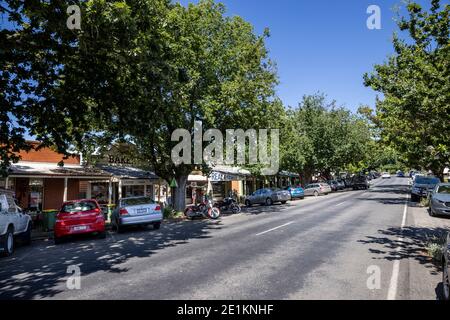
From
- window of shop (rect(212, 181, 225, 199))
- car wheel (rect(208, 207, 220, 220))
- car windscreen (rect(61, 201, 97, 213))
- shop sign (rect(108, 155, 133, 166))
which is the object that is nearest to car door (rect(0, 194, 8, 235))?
car windscreen (rect(61, 201, 97, 213))

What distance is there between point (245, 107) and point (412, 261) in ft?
43.8

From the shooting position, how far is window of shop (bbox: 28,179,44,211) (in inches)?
790

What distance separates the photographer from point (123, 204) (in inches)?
566

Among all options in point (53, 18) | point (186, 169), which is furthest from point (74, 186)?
point (53, 18)

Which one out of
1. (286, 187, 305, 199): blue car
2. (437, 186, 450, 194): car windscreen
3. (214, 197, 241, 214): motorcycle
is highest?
(437, 186, 450, 194): car windscreen

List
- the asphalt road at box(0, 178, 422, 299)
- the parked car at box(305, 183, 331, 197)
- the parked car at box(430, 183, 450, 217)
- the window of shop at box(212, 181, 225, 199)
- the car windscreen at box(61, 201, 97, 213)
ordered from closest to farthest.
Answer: the asphalt road at box(0, 178, 422, 299), the car windscreen at box(61, 201, 97, 213), the parked car at box(430, 183, 450, 217), the window of shop at box(212, 181, 225, 199), the parked car at box(305, 183, 331, 197)

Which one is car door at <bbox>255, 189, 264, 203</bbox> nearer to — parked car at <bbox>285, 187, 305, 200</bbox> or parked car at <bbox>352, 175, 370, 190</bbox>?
parked car at <bbox>285, 187, 305, 200</bbox>

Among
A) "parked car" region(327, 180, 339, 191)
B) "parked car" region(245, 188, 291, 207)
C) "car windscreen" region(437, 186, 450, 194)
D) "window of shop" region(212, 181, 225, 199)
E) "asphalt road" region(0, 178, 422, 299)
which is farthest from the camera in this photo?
"parked car" region(327, 180, 339, 191)

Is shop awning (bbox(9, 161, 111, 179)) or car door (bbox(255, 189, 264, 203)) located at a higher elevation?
shop awning (bbox(9, 161, 111, 179))

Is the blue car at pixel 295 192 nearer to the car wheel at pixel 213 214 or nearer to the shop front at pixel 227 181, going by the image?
the shop front at pixel 227 181

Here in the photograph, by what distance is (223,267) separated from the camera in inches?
283

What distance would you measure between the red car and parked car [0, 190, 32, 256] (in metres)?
1.18

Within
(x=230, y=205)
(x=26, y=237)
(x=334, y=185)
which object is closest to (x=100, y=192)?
(x=230, y=205)
